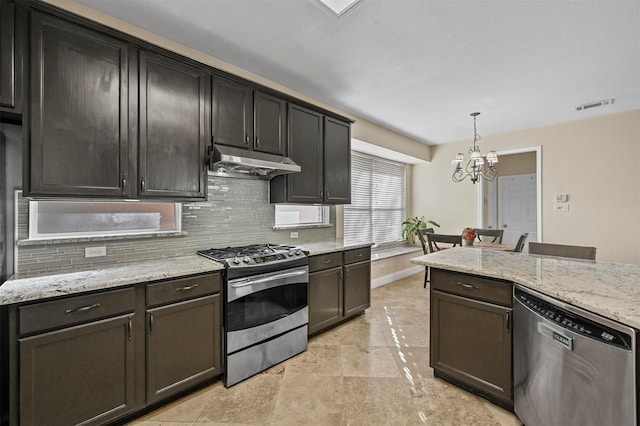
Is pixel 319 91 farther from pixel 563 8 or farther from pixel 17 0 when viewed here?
pixel 17 0

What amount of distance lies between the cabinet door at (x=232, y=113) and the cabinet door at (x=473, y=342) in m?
2.12

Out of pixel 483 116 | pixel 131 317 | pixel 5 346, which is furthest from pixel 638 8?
pixel 5 346

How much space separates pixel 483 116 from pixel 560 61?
5.20ft

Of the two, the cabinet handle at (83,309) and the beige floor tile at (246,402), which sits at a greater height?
the cabinet handle at (83,309)

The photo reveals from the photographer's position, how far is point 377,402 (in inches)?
78.5

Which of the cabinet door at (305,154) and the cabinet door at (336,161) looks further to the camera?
the cabinet door at (336,161)

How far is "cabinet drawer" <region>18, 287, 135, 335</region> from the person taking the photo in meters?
1.44

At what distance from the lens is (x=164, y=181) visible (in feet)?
7.06

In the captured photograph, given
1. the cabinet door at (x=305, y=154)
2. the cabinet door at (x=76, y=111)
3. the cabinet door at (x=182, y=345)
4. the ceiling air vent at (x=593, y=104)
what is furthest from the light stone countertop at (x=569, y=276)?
the ceiling air vent at (x=593, y=104)

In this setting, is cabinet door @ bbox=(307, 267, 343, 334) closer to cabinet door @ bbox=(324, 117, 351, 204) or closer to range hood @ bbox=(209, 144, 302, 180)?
cabinet door @ bbox=(324, 117, 351, 204)

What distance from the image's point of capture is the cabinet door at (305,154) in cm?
303

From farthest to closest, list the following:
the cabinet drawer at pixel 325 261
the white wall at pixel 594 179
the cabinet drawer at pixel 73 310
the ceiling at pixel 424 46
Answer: the white wall at pixel 594 179
the cabinet drawer at pixel 325 261
the ceiling at pixel 424 46
the cabinet drawer at pixel 73 310

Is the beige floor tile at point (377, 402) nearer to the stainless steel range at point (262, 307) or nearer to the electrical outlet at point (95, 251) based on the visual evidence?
the stainless steel range at point (262, 307)

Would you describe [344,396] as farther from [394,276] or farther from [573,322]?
[394,276]
